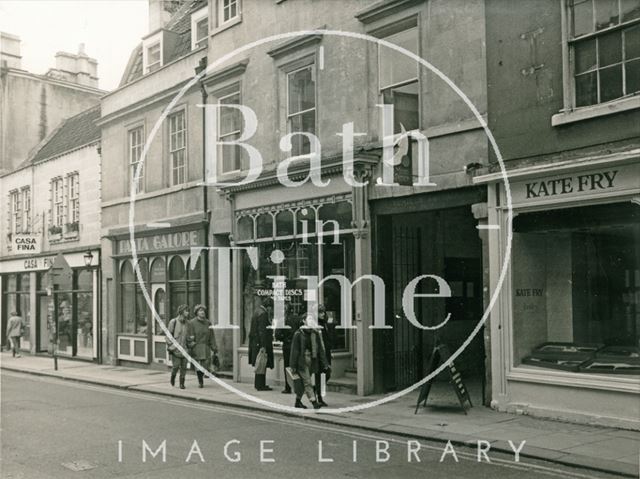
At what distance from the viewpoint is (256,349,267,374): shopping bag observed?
15.6 m

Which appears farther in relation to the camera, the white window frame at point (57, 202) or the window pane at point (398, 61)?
the white window frame at point (57, 202)

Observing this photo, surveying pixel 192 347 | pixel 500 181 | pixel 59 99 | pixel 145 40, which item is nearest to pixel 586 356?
pixel 500 181

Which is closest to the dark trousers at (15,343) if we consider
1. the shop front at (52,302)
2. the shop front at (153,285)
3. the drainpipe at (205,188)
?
the shop front at (52,302)

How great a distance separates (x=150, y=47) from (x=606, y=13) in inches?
605

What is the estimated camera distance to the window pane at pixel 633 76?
10234 mm

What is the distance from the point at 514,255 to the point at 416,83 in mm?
3810

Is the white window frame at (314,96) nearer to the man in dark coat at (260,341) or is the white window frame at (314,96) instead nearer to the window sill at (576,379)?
the man in dark coat at (260,341)

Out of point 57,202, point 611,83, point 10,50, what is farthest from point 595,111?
point 10,50

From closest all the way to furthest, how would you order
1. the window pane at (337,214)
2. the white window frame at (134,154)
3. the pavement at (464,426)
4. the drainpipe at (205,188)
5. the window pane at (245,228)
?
1. the pavement at (464,426)
2. the window pane at (337,214)
3. the window pane at (245,228)
4. the drainpipe at (205,188)
5. the white window frame at (134,154)

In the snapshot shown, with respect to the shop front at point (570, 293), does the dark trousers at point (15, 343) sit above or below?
below

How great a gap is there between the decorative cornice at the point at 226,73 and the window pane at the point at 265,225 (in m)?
3.74

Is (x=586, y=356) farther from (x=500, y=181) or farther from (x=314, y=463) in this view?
(x=314, y=463)

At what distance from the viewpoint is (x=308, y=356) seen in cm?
1263

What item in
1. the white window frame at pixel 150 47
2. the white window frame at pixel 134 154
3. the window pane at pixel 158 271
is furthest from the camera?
the white window frame at pixel 134 154
